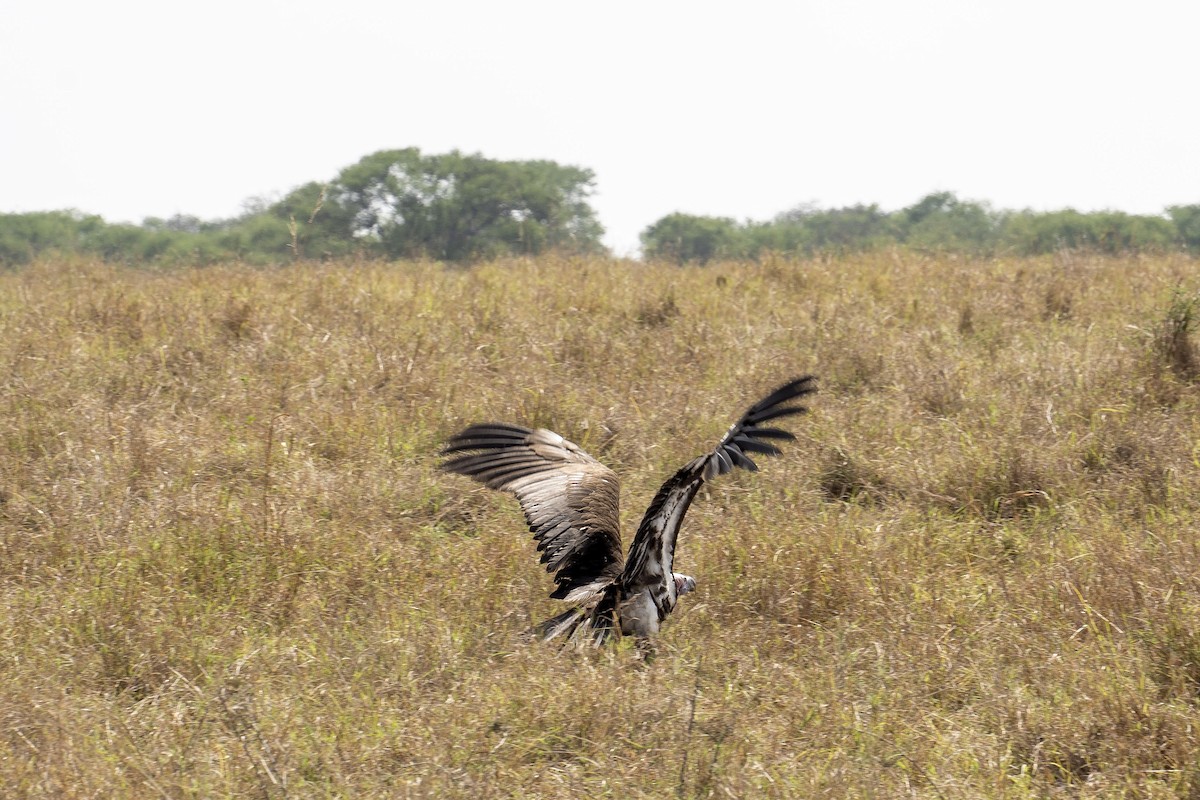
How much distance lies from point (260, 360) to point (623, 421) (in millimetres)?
2340

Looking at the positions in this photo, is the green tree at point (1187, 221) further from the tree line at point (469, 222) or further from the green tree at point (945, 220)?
the green tree at point (945, 220)

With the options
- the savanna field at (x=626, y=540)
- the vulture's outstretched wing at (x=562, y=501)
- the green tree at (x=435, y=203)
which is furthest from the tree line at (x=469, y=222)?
the vulture's outstretched wing at (x=562, y=501)

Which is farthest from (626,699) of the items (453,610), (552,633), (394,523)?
(394,523)

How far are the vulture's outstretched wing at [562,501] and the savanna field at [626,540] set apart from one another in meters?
0.32

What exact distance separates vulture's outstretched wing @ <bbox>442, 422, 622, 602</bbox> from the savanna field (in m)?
0.32

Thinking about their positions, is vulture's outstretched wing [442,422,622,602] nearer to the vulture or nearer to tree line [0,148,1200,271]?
the vulture

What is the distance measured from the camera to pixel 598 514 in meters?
4.71

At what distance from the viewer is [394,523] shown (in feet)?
18.8

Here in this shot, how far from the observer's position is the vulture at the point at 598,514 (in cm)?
422

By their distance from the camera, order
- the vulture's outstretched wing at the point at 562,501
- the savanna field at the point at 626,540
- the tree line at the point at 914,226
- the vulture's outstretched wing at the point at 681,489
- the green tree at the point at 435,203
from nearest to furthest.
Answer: the savanna field at the point at 626,540, the vulture's outstretched wing at the point at 681,489, the vulture's outstretched wing at the point at 562,501, the tree line at the point at 914,226, the green tree at the point at 435,203

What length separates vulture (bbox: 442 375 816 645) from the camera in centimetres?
422

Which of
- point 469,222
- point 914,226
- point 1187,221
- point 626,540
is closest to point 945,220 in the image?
point 914,226

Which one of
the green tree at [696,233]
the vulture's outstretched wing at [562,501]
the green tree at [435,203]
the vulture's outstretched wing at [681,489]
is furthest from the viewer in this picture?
the green tree at [696,233]

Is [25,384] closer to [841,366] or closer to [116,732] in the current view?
[116,732]
